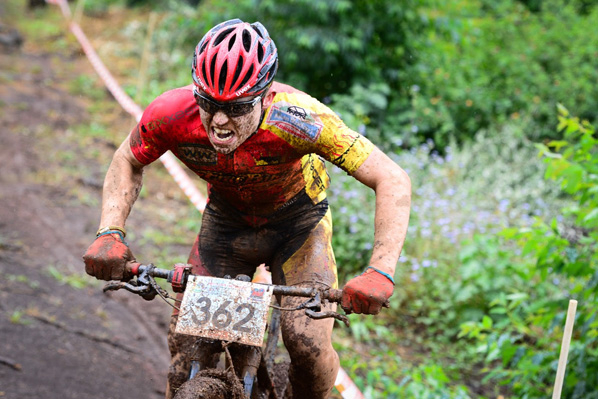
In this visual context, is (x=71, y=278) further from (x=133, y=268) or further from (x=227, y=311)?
(x=227, y=311)

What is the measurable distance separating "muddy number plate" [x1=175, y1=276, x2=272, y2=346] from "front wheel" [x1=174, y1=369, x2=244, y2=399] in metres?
0.21

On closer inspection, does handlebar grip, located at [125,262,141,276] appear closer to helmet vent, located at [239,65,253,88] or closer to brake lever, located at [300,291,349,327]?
brake lever, located at [300,291,349,327]

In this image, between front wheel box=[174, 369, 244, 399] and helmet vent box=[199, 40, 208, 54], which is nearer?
front wheel box=[174, 369, 244, 399]

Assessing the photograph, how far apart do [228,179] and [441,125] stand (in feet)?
23.6

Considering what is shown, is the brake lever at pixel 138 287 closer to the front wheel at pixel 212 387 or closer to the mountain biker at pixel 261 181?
the mountain biker at pixel 261 181

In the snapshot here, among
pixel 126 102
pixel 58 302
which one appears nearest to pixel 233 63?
pixel 58 302

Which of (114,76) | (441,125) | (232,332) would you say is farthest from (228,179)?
(114,76)

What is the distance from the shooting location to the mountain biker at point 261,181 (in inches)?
107

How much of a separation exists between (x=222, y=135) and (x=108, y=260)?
709 millimetres

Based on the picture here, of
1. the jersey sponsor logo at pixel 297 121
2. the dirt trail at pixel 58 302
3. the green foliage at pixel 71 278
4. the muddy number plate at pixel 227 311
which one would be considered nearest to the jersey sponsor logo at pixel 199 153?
the jersey sponsor logo at pixel 297 121

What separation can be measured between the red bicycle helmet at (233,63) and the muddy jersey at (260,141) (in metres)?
0.22

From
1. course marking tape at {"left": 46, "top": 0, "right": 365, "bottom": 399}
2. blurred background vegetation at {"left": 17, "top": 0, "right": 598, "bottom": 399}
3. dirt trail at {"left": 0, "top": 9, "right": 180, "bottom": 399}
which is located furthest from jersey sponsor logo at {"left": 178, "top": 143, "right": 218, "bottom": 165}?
blurred background vegetation at {"left": 17, "top": 0, "right": 598, "bottom": 399}

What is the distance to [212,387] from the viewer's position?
8.68 ft

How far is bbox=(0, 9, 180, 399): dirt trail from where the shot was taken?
4469 millimetres
